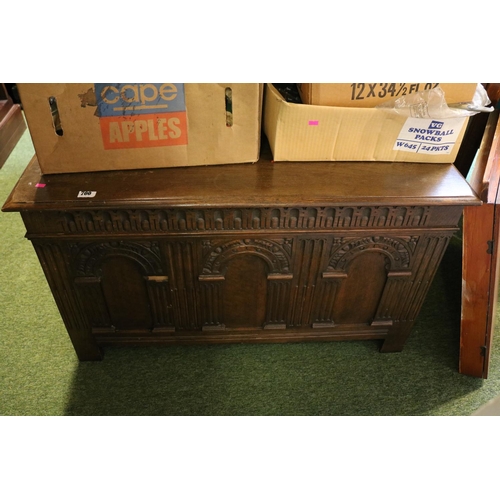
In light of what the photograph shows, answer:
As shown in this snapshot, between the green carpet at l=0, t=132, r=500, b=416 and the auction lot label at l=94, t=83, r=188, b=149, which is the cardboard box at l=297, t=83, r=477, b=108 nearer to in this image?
the auction lot label at l=94, t=83, r=188, b=149

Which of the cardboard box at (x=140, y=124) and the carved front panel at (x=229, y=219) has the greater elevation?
the cardboard box at (x=140, y=124)

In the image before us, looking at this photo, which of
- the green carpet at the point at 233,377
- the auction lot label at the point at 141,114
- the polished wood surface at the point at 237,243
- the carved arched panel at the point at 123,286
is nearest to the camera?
the auction lot label at the point at 141,114

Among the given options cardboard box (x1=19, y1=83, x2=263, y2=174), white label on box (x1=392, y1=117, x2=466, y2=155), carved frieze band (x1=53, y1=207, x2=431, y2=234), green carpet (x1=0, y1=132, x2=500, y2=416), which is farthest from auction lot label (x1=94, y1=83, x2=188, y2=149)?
green carpet (x1=0, y1=132, x2=500, y2=416)

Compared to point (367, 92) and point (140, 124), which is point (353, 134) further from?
point (140, 124)

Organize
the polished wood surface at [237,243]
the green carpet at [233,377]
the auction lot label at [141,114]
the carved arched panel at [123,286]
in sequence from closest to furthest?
the auction lot label at [141,114] < the polished wood surface at [237,243] < the carved arched panel at [123,286] < the green carpet at [233,377]

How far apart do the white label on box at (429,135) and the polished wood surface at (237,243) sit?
0.20 ft

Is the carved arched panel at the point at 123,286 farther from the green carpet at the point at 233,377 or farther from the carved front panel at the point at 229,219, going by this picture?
the green carpet at the point at 233,377

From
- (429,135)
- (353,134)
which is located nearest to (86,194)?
(353,134)

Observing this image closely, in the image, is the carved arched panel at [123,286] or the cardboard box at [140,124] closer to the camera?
the cardboard box at [140,124]

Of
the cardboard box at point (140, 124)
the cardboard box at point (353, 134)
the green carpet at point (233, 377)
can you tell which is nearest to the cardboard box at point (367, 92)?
the cardboard box at point (353, 134)

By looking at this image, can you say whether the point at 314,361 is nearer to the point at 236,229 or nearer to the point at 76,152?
the point at 236,229

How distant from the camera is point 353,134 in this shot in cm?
135

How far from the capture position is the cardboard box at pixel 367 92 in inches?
49.0

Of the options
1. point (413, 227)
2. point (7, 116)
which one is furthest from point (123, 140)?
point (7, 116)
